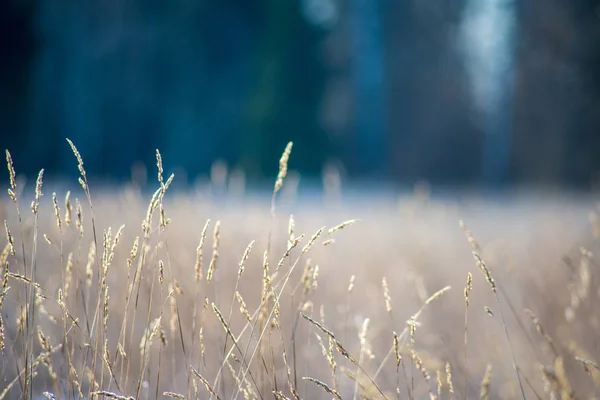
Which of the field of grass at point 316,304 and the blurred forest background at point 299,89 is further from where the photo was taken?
the blurred forest background at point 299,89

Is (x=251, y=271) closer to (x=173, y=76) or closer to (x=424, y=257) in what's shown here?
(x=424, y=257)

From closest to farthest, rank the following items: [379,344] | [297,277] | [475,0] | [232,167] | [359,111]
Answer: [379,344] → [297,277] → [475,0] → [359,111] → [232,167]

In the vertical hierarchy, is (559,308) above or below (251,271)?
above

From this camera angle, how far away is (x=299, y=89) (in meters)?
14.3

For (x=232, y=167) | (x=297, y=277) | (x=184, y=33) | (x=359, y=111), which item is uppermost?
(x=184, y=33)

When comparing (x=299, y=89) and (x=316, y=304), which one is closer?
(x=316, y=304)

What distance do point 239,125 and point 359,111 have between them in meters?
3.31

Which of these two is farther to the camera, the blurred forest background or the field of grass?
the blurred forest background

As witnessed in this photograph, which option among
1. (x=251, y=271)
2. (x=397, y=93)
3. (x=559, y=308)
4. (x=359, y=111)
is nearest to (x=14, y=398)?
(x=251, y=271)

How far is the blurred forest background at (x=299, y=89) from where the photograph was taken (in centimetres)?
1108

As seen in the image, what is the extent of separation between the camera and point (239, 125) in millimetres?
13984

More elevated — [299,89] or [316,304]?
[299,89]

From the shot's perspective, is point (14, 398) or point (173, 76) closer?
point (14, 398)

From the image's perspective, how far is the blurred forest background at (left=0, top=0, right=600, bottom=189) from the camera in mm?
11078
